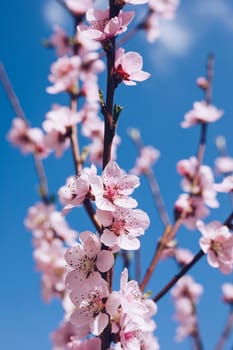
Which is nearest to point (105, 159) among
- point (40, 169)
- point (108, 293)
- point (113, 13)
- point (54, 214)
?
point (108, 293)

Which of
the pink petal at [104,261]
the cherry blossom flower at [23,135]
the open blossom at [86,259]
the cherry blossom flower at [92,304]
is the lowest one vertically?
the cherry blossom flower at [92,304]

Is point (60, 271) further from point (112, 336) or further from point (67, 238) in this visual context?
point (112, 336)

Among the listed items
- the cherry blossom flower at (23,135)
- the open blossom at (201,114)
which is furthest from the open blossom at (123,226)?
the cherry blossom flower at (23,135)

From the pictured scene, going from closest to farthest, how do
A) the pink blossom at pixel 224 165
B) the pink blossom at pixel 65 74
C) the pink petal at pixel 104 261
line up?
the pink petal at pixel 104 261 < the pink blossom at pixel 65 74 < the pink blossom at pixel 224 165

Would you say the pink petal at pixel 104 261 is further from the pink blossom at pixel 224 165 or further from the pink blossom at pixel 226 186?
the pink blossom at pixel 224 165

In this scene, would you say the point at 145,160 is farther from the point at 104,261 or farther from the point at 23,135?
the point at 104,261

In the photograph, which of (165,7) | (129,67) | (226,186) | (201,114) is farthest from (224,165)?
(129,67)
